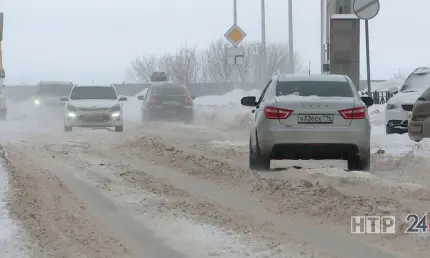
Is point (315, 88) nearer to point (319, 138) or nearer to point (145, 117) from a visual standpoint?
point (319, 138)

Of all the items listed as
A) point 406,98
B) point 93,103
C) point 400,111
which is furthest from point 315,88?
point 93,103

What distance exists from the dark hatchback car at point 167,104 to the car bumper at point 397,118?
10711mm

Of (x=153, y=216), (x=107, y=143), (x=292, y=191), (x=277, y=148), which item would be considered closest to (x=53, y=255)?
(x=153, y=216)

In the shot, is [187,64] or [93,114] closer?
[93,114]

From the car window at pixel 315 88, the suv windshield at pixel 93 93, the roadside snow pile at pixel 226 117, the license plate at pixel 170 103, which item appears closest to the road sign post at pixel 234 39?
the roadside snow pile at pixel 226 117

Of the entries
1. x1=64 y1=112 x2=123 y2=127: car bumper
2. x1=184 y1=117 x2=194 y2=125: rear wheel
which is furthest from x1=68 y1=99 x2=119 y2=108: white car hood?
x1=184 y1=117 x2=194 y2=125: rear wheel

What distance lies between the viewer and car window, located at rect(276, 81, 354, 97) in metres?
11.7

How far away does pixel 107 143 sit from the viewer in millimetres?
18031

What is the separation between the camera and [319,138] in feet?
36.3

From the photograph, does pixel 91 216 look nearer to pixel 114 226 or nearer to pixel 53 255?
pixel 114 226

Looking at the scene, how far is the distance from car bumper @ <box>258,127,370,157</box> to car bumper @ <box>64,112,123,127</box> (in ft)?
41.7

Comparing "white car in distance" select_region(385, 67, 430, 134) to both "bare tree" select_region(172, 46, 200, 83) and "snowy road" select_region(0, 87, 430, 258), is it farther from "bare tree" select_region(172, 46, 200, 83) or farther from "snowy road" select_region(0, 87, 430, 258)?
"bare tree" select_region(172, 46, 200, 83)

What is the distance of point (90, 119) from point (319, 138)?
13228mm

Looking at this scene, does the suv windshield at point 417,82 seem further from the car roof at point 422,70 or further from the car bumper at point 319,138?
the car bumper at point 319,138
